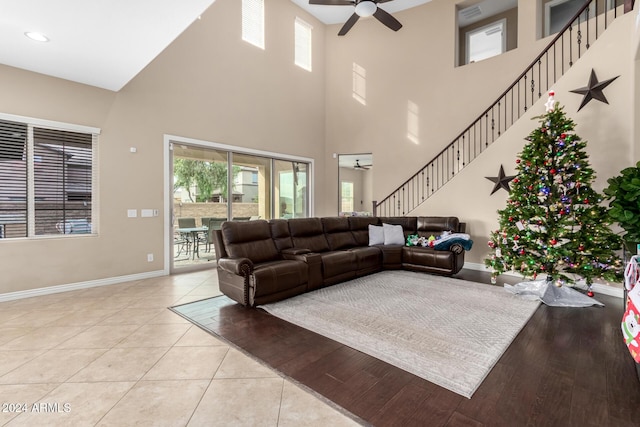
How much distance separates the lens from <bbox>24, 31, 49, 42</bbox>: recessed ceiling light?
3.03m

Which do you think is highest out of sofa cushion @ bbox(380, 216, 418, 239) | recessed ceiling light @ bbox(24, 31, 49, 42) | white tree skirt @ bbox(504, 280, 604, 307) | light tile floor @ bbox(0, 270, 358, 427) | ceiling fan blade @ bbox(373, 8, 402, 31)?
ceiling fan blade @ bbox(373, 8, 402, 31)

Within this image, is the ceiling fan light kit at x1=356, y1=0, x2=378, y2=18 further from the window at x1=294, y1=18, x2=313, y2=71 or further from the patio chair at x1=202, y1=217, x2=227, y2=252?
the patio chair at x1=202, y1=217, x2=227, y2=252

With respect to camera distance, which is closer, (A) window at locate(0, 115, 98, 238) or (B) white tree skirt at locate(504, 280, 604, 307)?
(B) white tree skirt at locate(504, 280, 604, 307)

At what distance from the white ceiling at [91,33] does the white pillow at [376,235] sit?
13.8ft

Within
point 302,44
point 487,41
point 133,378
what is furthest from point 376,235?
point 487,41

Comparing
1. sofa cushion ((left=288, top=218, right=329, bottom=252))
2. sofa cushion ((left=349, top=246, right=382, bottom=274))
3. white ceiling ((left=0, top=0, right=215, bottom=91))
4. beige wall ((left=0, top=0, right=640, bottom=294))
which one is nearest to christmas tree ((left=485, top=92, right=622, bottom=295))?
beige wall ((left=0, top=0, right=640, bottom=294))

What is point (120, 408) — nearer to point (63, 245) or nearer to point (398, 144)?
point (63, 245)

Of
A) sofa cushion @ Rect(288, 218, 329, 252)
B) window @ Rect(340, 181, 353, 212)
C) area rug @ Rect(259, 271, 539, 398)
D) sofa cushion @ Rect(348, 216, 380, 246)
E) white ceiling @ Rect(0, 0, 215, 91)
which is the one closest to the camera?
area rug @ Rect(259, 271, 539, 398)

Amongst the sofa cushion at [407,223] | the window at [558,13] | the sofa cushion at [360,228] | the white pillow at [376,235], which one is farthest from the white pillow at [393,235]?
the window at [558,13]

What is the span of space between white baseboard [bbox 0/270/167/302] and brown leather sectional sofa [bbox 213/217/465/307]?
198cm

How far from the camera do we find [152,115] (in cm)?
493

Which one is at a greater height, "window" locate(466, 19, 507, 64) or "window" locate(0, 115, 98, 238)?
"window" locate(466, 19, 507, 64)

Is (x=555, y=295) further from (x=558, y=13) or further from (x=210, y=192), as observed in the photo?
(x=558, y=13)

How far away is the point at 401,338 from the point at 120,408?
2.08 meters
